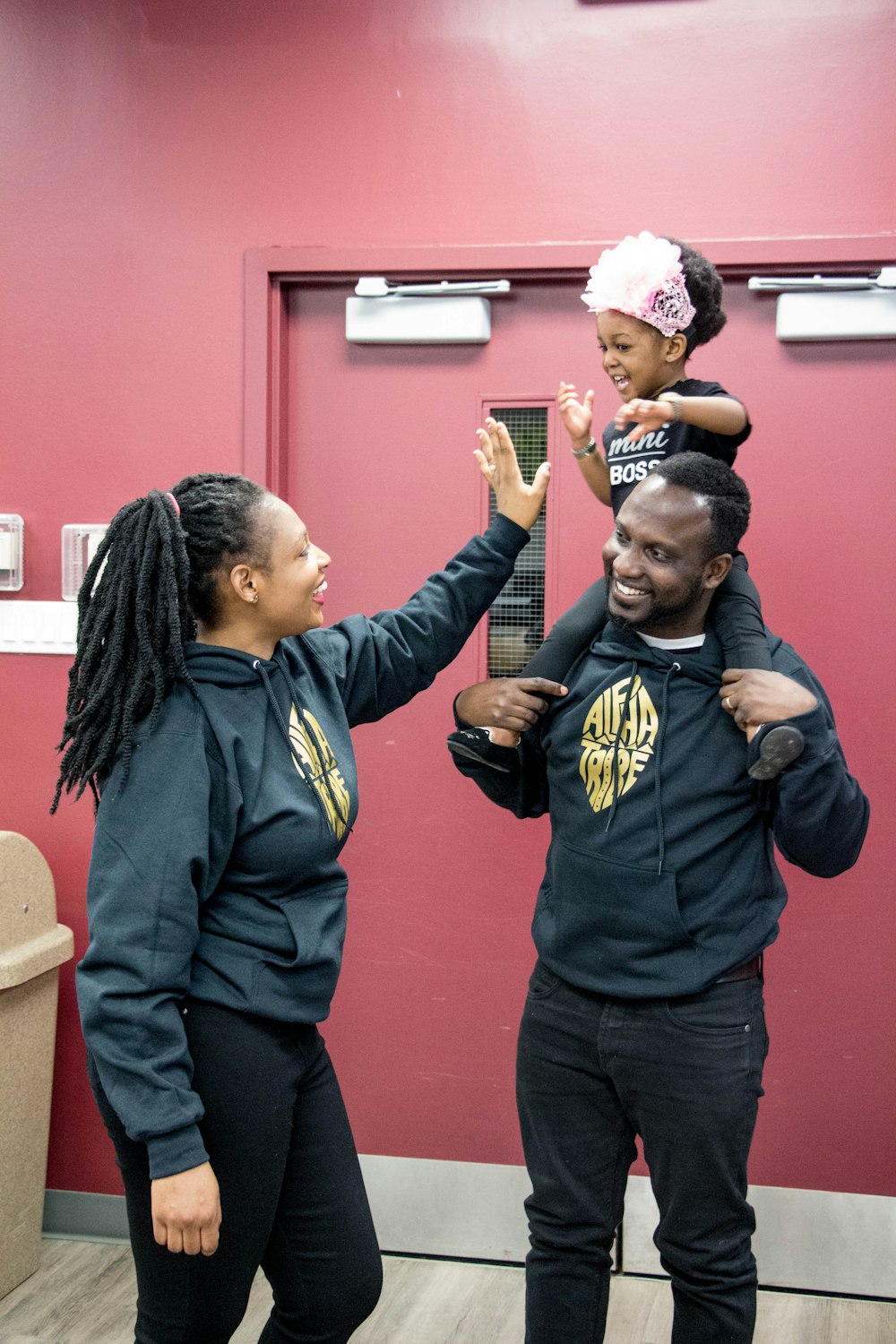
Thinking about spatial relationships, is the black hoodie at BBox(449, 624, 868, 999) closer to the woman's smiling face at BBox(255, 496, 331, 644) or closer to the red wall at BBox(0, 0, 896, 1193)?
the woman's smiling face at BBox(255, 496, 331, 644)

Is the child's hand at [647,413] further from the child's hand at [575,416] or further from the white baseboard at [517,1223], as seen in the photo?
the white baseboard at [517,1223]

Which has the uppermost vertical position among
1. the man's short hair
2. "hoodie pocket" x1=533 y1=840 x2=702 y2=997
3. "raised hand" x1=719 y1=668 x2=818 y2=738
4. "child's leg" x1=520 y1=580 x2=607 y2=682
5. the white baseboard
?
the man's short hair

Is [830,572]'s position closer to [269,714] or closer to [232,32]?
[269,714]

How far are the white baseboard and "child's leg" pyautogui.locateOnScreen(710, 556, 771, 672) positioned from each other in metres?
1.51

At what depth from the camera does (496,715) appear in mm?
1839

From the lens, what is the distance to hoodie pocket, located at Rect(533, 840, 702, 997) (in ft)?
5.63

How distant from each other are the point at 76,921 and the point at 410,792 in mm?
865

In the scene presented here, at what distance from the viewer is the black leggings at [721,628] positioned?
176cm

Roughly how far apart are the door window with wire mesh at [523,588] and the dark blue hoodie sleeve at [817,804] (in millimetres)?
1053

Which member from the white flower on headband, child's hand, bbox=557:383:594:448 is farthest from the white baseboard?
the white flower on headband

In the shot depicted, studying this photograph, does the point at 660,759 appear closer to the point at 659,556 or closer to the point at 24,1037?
the point at 659,556

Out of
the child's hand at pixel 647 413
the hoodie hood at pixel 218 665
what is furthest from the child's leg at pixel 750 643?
the hoodie hood at pixel 218 665

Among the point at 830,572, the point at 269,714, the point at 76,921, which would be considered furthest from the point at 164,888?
the point at 830,572

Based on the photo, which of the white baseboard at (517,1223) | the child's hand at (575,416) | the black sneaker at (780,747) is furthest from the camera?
the white baseboard at (517,1223)
